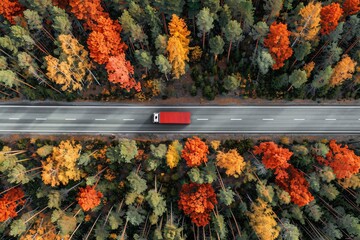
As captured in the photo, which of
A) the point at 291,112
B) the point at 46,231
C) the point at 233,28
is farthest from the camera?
the point at 291,112

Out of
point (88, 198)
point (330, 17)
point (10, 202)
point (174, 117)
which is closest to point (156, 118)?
point (174, 117)

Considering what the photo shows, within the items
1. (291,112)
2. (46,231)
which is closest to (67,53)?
(46,231)

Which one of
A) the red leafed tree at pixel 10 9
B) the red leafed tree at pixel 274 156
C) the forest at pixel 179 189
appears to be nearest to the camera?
the red leafed tree at pixel 274 156

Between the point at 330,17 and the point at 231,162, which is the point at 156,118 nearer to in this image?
the point at 231,162

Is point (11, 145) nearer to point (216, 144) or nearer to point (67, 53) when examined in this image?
point (67, 53)

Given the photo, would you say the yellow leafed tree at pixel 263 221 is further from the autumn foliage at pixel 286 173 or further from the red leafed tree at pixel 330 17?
the red leafed tree at pixel 330 17

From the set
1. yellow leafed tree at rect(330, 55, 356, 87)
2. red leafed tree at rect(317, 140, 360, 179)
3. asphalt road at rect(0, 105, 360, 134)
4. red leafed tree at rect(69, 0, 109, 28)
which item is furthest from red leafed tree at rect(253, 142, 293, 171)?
red leafed tree at rect(69, 0, 109, 28)

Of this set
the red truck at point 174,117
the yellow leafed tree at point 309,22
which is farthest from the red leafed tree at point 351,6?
the red truck at point 174,117

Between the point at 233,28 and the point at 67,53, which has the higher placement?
the point at 233,28
